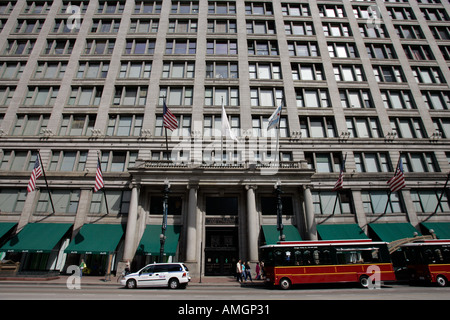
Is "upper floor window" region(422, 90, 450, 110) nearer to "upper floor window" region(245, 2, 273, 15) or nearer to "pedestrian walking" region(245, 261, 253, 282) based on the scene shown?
"upper floor window" region(245, 2, 273, 15)

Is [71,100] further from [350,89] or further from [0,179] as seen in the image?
[350,89]

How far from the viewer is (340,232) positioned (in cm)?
2478

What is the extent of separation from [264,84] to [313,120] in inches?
312

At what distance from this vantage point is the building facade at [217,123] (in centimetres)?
2516

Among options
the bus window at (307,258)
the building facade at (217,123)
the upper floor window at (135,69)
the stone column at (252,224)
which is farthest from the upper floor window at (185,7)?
the bus window at (307,258)

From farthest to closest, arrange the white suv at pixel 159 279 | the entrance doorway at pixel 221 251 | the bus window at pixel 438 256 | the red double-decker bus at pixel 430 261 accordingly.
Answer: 1. the entrance doorway at pixel 221 251
2. the bus window at pixel 438 256
3. the red double-decker bus at pixel 430 261
4. the white suv at pixel 159 279

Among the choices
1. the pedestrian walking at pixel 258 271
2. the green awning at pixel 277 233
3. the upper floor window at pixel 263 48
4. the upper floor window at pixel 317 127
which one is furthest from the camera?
the upper floor window at pixel 263 48

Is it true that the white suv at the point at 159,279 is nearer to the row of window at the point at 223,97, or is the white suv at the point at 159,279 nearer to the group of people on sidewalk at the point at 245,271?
the group of people on sidewalk at the point at 245,271

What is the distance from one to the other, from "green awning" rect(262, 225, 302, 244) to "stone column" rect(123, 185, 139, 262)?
12.8 meters

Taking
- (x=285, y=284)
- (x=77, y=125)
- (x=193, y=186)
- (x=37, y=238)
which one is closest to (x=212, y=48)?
(x=77, y=125)

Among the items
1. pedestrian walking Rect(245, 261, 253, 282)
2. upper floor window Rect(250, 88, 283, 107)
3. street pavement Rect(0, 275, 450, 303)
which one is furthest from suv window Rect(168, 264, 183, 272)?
upper floor window Rect(250, 88, 283, 107)

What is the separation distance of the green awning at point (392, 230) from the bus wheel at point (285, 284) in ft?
41.6

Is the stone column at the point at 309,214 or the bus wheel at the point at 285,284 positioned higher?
the stone column at the point at 309,214

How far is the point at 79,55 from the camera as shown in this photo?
33.8 meters
